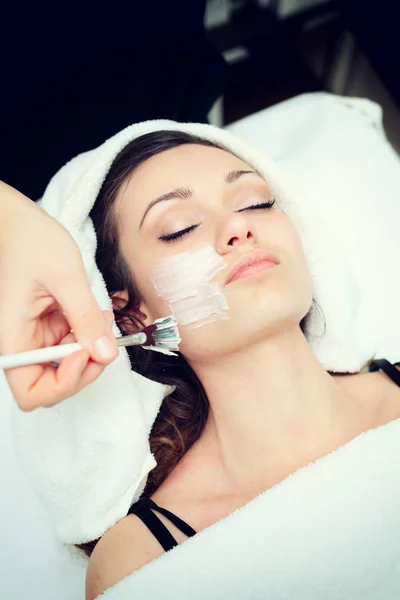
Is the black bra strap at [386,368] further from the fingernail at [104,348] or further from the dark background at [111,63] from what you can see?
the dark background at [111,63]

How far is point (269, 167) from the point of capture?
1246 mm

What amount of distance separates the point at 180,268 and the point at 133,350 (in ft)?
1.11

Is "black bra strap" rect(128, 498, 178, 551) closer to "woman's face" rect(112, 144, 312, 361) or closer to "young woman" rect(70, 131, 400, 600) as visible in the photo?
"young woman" rect(70, 131, 400, 600)

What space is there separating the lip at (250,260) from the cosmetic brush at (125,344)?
0.15 meters

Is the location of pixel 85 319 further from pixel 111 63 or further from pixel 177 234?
pixel 111 63

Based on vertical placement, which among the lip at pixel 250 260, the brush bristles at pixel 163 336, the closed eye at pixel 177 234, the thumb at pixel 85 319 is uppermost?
the thumb at pixel 85 319

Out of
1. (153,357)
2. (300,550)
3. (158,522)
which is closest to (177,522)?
(158,522)

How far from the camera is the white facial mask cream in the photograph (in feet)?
2.99

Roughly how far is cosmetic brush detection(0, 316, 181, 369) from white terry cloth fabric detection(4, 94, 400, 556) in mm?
252

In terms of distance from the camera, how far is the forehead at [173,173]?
3.35 ft

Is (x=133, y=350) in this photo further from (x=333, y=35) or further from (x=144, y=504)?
(x=333, y=35)

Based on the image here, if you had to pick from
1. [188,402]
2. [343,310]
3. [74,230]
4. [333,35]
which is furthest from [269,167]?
[333,35]

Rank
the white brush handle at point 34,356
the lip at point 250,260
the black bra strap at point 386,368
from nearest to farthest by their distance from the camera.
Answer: the white brush handle at point 34,356
the lip at point 250,260
the black bra strap at point 386,368

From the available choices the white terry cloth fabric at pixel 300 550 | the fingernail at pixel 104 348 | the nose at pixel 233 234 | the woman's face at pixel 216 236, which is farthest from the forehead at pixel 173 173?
the white terry cloth fabric at pixel 300 550
